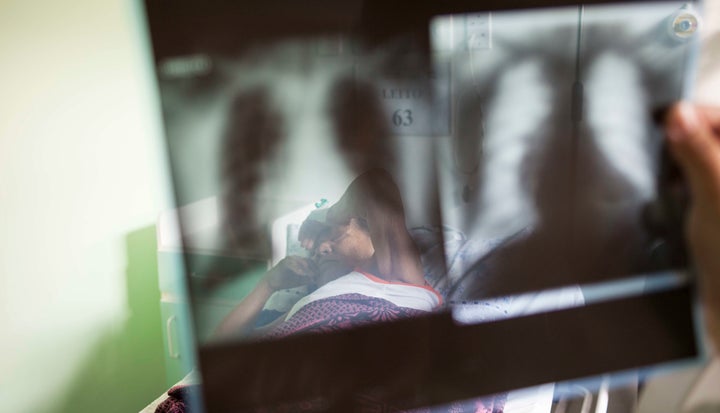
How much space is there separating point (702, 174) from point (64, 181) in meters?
1.54

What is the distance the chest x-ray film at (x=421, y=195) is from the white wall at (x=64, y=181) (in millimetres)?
1134

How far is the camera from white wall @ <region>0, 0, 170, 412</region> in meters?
1.48

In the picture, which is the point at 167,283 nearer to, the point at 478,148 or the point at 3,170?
the point at 3,170

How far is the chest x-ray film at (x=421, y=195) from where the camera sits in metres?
0.42

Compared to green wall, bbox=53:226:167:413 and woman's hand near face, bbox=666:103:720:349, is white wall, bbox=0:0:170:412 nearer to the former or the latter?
green wall, bbox=53:226:167:413

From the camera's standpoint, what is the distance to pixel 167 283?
1.76m

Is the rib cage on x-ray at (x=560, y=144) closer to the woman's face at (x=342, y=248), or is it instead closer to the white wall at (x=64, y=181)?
the woman's face at (x=342, y=248)

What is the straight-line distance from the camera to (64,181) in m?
1.59

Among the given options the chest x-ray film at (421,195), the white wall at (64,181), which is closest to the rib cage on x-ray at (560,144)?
the chest x-ray film at (421,195)

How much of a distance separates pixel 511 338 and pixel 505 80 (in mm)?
203

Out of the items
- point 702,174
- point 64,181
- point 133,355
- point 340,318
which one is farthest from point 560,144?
point 133,355

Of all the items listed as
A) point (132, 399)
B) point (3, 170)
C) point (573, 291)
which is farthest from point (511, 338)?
point (132, 399)

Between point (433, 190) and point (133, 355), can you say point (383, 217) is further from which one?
point (133, 355)

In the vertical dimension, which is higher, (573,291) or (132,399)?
(573,291)
